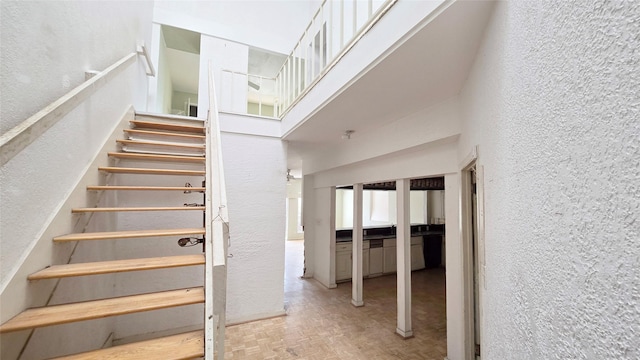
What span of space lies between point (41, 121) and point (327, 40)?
2.32 m

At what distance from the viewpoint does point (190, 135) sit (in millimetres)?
3043

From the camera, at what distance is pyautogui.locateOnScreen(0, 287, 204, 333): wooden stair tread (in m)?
1.19

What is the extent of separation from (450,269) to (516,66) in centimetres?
233

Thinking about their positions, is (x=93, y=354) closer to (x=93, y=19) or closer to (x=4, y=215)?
(x=4, y=215)

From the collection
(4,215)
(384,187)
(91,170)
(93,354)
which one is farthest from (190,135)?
(384,187)

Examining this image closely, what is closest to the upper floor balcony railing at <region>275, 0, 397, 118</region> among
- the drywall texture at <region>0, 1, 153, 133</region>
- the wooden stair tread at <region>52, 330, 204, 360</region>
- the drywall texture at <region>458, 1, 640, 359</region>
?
the drywall texture at <region>458, 1, 640, 359</region>

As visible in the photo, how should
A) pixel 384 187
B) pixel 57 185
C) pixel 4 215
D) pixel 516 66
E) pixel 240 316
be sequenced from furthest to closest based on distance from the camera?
pixel 384 187 < pixel 240 316 < pixel 57 185 < pixel 4 215 < pixel 516 66

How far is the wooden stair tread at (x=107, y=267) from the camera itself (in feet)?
4.53

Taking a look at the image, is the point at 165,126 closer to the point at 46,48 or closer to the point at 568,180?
the point at 46,48

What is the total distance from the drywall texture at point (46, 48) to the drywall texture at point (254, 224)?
160 cm

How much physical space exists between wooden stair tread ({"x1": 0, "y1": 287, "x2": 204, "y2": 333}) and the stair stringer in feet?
0.23

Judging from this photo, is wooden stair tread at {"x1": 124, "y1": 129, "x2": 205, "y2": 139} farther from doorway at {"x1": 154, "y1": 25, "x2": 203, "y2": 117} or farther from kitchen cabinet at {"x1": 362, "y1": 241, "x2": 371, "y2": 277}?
kitchen cabinet at {"x1": 362, "y1": 241, "x2": 371, "y2": 277}

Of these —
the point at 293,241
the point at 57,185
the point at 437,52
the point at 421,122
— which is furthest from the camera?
the point at 293,241

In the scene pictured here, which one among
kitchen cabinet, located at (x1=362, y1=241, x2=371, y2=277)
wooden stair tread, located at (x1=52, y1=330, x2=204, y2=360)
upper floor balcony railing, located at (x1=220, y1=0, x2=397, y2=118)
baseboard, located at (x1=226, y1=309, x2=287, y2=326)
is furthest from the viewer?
kitchen cabinet, located at (x1=362, y1=241, x2=371, y2=277)
